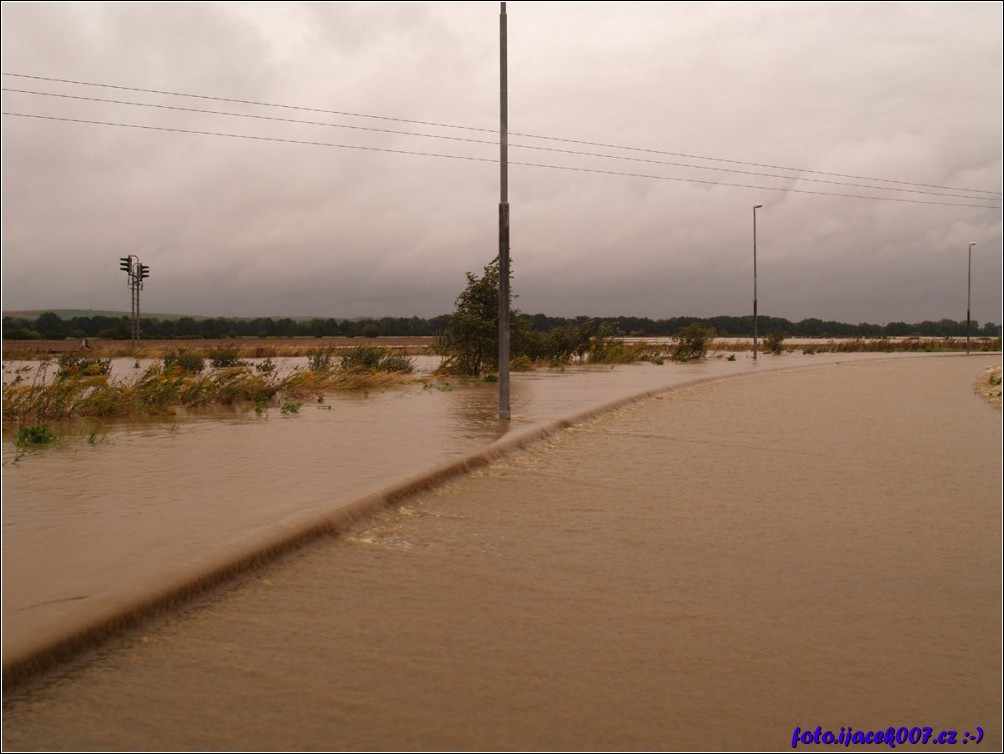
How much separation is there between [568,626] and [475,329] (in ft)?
76.2

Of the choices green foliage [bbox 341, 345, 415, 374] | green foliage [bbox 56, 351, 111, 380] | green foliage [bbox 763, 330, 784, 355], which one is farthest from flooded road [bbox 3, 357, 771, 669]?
green foliage [bbox 763, 330, 784, 355]

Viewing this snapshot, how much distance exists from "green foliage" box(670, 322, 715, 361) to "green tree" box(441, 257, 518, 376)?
20.1 metres

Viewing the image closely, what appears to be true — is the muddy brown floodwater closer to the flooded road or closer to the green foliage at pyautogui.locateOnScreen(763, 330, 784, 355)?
the flooded road

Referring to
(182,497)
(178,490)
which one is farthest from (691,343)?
(182,497)

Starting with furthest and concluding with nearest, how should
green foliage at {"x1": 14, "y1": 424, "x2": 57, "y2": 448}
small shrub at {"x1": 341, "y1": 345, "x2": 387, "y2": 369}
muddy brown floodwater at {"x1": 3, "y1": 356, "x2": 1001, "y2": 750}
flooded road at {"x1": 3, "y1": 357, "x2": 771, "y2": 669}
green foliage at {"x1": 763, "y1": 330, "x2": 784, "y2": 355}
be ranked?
green foliage at {"x1": 763, "y1": 330, "x2": 784, "y2": 355}
small shrub at {"x1": 341, "y1": 345, "x2": 387, "y2": 369}
green foliage at {"x1": 14, "y1": 424, "x2": 57, "y2": 448}
flooded road at {"x1": 3, "y1": 357, "x2": 771, "y2": 669}
muddy brown floodwater at {"x1": 3, "y1": 356, "x2": 1001, "y2": 750}

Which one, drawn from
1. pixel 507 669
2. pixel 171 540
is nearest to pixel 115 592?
pixel 171 540

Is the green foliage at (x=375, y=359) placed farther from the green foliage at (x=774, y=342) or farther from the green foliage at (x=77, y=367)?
the green foliage at (x=774, y=342)

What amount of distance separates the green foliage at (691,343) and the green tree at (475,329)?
20.1 m

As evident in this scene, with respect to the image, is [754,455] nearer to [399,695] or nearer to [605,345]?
[399,695]

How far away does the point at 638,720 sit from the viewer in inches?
127

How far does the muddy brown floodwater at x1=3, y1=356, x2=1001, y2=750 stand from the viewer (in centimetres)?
321

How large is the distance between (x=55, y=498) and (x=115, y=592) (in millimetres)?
3212

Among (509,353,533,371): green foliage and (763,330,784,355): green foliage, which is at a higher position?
(763,330,784,355): green foliage

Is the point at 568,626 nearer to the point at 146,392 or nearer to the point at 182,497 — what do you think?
the point at 182,497
